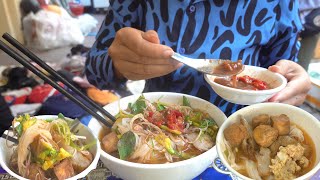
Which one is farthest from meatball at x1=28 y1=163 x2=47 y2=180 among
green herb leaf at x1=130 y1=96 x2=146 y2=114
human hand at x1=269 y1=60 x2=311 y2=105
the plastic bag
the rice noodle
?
the plastic bag

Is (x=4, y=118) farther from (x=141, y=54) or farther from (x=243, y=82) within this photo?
(x=243, y=82)

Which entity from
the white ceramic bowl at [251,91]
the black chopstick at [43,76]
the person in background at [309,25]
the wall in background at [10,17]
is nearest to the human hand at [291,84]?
the white ceramic bowl at [251,91]

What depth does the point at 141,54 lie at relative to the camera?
2.92ft

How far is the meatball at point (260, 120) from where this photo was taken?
725mm

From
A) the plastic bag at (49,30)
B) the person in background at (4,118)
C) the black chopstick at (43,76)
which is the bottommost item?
the plastic bag at (49,30)

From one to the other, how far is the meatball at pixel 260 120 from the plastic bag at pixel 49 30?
2803 millimetres

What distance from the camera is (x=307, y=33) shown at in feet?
6.89

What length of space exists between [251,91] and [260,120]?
88 mm

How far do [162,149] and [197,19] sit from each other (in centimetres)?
45

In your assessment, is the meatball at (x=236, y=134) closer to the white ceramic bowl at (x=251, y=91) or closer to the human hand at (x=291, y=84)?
the white ceramic bowl at (x=251, y=91)

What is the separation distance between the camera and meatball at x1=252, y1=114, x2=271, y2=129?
2.38 feet

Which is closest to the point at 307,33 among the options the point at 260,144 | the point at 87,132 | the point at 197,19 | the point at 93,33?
the point at 197,19

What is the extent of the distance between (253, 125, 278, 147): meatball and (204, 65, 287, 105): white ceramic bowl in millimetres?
125

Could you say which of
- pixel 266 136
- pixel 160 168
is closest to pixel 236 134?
pixel 266 136
